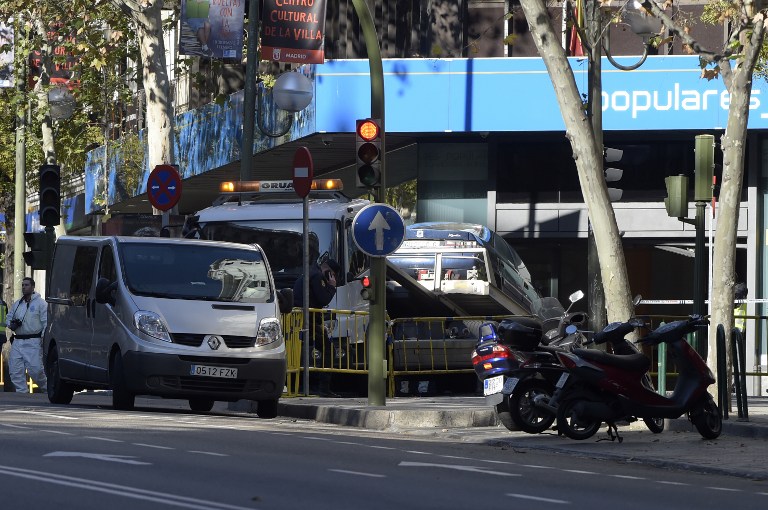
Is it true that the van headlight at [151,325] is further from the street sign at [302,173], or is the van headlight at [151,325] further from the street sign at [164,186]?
the street sign at [164,186]

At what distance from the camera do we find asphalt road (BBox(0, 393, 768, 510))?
10016 mm

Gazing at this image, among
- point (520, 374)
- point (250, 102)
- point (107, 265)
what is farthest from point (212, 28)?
point (520, 374)

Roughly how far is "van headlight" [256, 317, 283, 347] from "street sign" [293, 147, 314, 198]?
94.3 inches

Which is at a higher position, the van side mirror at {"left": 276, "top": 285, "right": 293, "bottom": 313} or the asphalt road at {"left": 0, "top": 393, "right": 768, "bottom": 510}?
the van side mirror at {"left": 276, "top": 285, "right": 293, "bottom": 313}

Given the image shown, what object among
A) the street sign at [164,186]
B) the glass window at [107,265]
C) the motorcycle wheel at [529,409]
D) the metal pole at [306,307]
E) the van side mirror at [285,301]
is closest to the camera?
the motorcycle wheel at [529,409]

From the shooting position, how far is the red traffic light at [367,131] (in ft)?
62.9

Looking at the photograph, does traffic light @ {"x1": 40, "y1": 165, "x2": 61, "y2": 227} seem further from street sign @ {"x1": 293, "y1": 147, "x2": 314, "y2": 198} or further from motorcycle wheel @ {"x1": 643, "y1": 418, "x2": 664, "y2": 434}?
motorcycle wheel @ {"x1": 643, "y1": 418, "x2": 664, "y2": 434}

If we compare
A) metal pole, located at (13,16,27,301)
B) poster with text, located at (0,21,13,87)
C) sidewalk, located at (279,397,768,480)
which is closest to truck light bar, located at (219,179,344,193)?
sidewalk, located at (279,397,768,480)

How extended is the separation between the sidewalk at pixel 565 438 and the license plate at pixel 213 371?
1199 mm

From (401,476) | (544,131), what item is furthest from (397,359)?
(401,476)

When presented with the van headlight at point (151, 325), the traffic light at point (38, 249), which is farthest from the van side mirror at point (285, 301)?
the traffic light at point (38, 249)

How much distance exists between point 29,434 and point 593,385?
4738mm

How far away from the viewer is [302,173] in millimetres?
20906

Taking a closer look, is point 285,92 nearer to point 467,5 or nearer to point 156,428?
point 467,5
